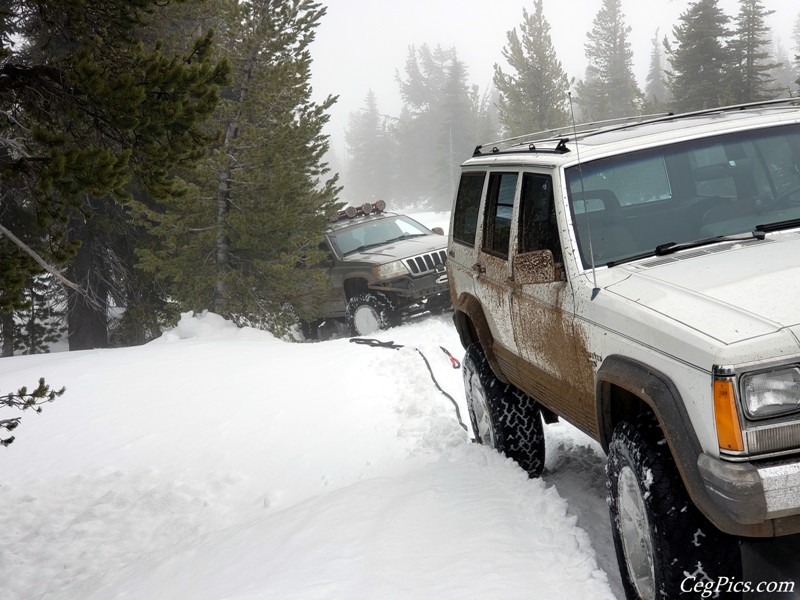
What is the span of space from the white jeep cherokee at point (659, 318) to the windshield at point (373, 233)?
8.07m

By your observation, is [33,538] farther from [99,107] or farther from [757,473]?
[757,473]

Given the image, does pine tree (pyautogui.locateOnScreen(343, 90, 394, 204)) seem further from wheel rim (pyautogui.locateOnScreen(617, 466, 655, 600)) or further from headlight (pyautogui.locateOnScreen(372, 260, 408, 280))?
wheel rim (pyautogui.locateOnScreen(617, 466, 655, 600))

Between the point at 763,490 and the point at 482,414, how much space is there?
10.4 feet

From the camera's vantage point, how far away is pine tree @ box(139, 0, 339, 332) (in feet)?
42.9

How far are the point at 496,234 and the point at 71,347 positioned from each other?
1489 centimetres

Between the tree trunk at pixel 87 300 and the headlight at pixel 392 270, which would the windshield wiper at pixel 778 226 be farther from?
the tree trunk at pixel 87 300

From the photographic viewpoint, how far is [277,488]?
6.02 m

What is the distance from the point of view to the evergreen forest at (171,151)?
5242 mm

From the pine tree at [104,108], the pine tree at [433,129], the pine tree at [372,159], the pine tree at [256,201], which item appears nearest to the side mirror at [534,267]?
the pine tree at [104,108]

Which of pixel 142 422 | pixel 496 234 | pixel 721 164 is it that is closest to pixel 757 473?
pixel 721 164

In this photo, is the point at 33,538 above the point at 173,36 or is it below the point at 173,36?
below

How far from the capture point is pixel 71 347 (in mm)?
17047

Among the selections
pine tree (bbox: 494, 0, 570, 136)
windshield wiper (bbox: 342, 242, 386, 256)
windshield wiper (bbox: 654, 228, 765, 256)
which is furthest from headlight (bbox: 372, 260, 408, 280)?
pine tree (bbox: 494, 0, 570, 136)

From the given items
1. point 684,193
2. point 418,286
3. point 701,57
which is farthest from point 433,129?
point 684,193
